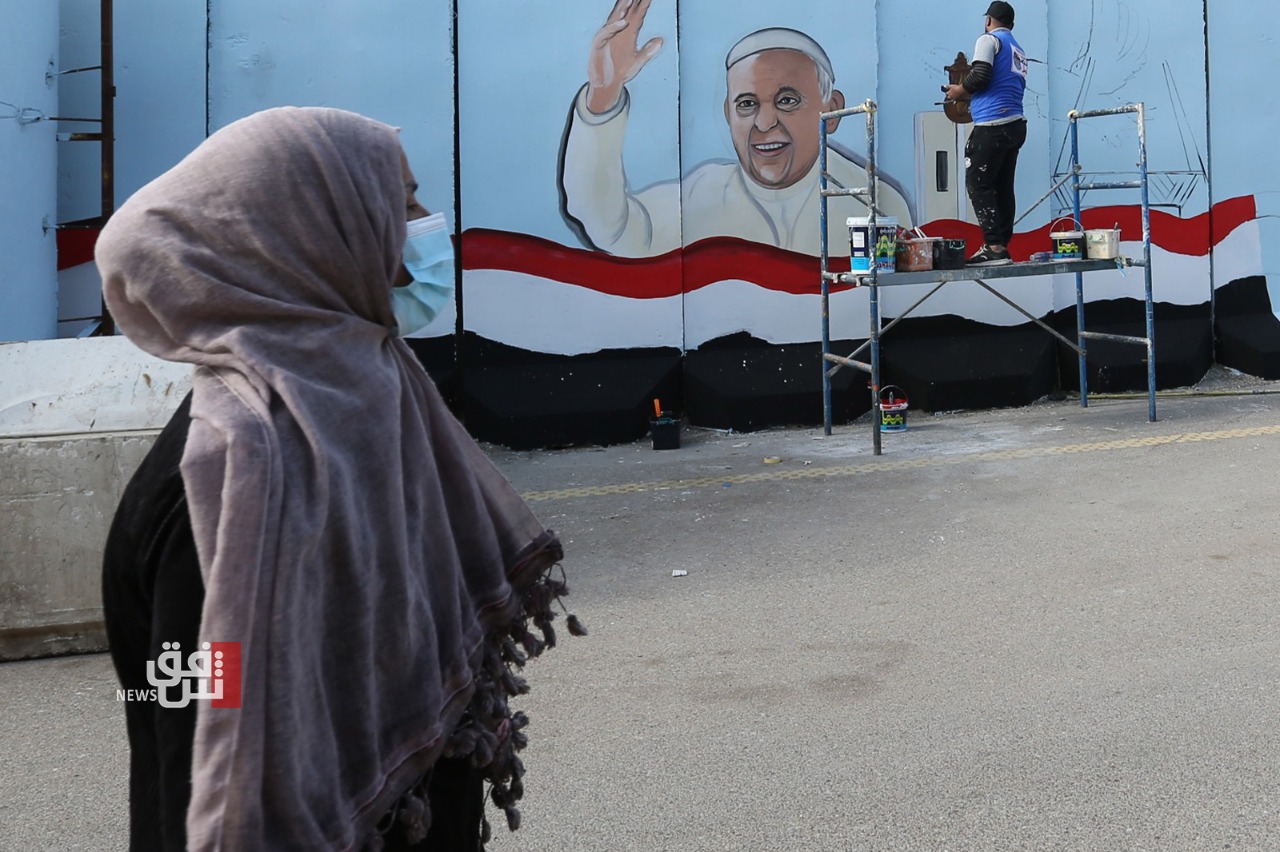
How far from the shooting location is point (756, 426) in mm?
9430

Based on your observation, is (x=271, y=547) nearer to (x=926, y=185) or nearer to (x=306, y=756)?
(x=306, y=756)

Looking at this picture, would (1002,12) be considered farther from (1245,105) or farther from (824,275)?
(1245,105)

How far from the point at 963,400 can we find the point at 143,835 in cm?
855

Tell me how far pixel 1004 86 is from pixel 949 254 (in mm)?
1089

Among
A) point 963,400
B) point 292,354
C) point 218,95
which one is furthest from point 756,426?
point 292,354

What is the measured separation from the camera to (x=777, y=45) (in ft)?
30.7

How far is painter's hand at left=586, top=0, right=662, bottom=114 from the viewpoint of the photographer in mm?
8992

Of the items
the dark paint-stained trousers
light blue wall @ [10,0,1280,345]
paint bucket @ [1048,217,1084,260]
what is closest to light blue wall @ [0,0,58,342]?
light blue wall @ [10,0,1280,345]

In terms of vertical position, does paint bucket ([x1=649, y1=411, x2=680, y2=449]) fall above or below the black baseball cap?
below

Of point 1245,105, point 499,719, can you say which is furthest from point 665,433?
point 499,719

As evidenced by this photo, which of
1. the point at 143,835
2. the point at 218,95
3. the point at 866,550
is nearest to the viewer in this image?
the point at 143,835

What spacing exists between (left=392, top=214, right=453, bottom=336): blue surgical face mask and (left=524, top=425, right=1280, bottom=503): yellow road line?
5299 millimetres

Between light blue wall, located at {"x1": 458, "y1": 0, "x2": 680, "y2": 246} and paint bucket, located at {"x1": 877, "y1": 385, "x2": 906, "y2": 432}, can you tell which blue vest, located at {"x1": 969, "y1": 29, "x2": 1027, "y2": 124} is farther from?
light blue wall, located at {"x1": 458, "y1": 0, "x2": 680, "y2": 246}

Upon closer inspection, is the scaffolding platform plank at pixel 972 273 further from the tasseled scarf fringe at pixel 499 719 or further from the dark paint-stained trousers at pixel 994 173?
the tasseled scarf fringe at pixel 499 719
